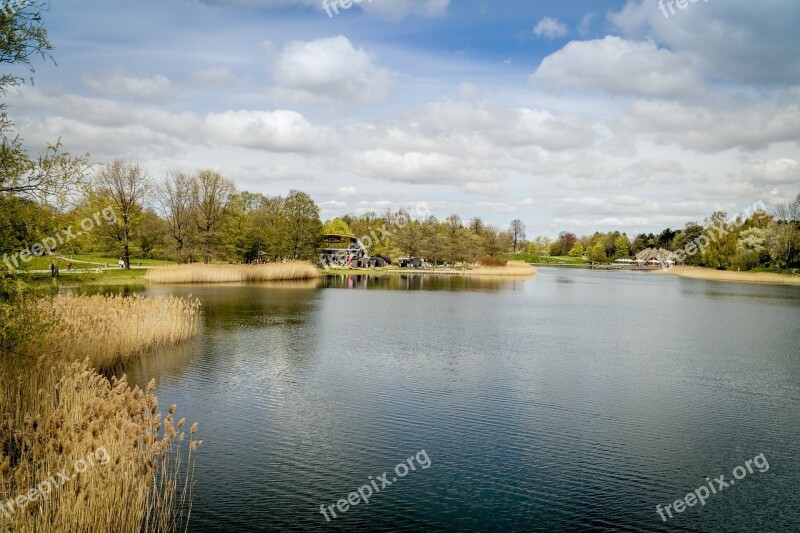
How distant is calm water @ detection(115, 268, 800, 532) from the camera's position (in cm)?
988

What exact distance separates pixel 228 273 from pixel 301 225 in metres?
21.3

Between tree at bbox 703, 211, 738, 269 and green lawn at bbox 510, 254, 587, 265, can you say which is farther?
Answer: green lawn at bbox 510, 254, 587, 265

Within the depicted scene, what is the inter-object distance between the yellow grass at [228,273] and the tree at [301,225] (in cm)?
869

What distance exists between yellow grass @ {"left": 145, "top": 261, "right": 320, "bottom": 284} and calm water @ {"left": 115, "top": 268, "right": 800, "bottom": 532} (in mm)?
26973

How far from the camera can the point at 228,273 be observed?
5959cm

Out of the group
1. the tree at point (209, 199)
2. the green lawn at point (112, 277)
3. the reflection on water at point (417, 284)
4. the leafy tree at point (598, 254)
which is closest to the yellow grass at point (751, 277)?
the reflection on water at point (417, 284)

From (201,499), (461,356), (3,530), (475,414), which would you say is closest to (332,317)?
(461,356)

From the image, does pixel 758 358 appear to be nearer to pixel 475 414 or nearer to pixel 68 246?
pixel 475 414

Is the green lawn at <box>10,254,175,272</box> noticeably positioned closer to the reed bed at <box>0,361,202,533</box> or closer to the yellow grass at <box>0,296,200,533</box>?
the yellow grass at <box>0,296,200,533</box>

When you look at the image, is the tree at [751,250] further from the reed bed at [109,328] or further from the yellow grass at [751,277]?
the reed bed at [109,328]

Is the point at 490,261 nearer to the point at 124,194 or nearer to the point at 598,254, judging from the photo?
the point at 124,194

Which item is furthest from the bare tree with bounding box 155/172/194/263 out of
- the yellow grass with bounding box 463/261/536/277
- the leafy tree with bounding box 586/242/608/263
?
the leafy tree with bounding box 586/242/608/263

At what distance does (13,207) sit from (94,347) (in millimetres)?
7992

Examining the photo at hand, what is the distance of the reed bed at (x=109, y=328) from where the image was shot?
16.4 m
